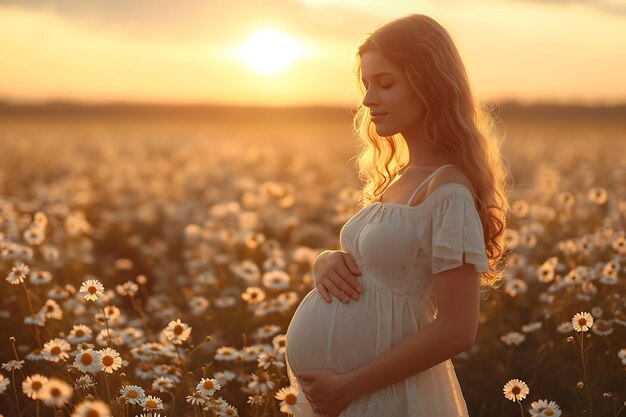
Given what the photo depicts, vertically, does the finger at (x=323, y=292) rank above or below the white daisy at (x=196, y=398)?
above

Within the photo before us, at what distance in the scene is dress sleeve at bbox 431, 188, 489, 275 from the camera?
6.85 ft

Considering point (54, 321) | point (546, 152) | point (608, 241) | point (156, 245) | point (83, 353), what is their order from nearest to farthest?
point (83, 353) < point (54, 321) < point (608, 241) < point (156, 245) < point (546, 152)

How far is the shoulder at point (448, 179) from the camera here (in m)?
2.22

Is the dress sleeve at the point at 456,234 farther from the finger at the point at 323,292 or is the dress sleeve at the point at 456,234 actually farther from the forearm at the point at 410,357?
the finger at the point at 323,292

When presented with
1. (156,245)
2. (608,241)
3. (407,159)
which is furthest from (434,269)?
(156,245)

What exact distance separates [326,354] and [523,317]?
2.61 meters

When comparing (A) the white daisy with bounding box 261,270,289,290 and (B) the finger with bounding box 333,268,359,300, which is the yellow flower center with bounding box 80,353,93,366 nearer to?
(B) the finger with bounding box 333,268,359,300

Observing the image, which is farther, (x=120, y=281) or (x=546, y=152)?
(x=546, y=152)

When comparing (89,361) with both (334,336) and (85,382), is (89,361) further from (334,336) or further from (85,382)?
(334,336)

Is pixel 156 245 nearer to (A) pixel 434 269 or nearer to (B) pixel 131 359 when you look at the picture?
(B) pixel 131 359

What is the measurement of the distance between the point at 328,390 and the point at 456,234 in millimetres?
647

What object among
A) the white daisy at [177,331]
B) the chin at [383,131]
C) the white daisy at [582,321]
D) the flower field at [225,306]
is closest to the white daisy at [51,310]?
the flower field at [225,306]

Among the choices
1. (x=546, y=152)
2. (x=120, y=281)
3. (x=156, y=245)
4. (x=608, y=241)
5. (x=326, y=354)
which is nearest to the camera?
(x=326, y=354)

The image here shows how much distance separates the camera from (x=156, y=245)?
776 centimetres
